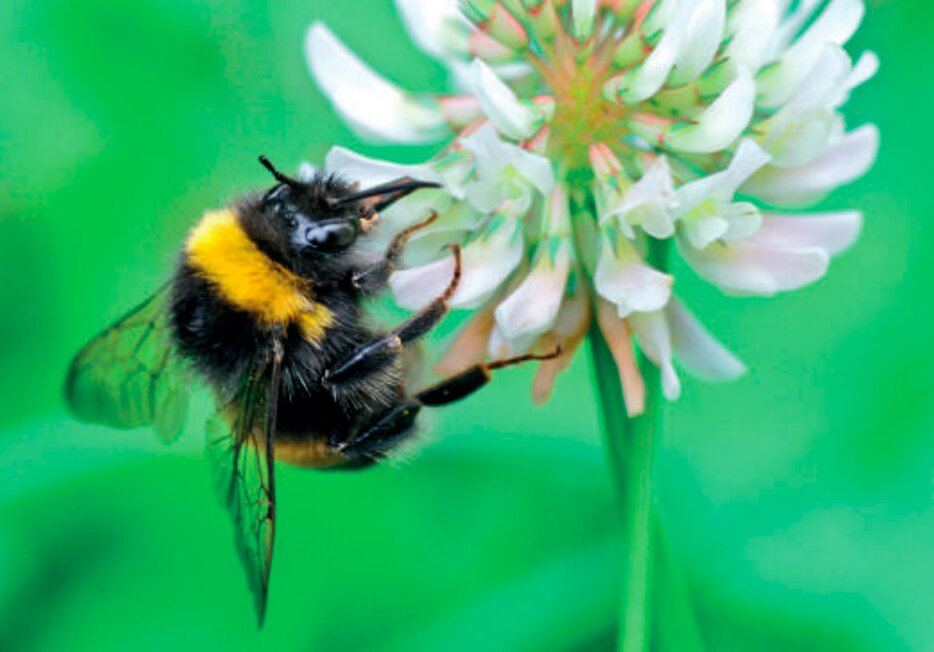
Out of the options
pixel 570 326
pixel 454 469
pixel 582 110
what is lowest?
pixel 454 469

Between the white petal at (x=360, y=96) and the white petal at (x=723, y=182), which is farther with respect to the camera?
the white petal at (x=360, y=96)

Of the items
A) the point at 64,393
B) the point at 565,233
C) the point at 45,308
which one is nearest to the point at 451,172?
the point at 565,233

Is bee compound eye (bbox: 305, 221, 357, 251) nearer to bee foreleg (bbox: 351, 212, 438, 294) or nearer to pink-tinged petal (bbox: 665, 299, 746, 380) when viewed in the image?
bee foreleg (bbox: 351, 212, 438, 294)

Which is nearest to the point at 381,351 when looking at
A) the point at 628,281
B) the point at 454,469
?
the point at 628,281

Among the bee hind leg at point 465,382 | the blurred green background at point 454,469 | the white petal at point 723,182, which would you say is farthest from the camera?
the blurred green background at point 454,469

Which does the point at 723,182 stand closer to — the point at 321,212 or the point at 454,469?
the point at 321,212

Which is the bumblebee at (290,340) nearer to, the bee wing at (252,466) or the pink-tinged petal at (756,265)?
the bee wing at (252,466)

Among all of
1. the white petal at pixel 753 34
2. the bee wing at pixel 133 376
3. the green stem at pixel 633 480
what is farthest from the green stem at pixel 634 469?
the bee wing at pixel 133 376

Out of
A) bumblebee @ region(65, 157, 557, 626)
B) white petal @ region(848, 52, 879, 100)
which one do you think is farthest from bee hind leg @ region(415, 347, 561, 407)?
white petal @ region(848, 52, 879, 100)
